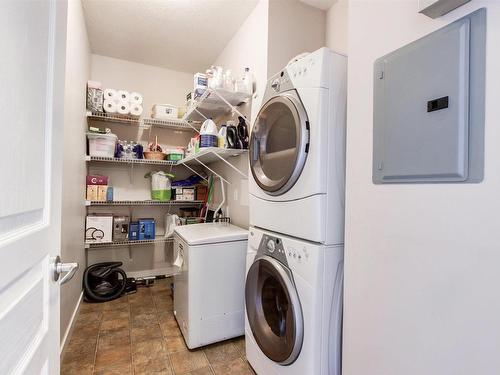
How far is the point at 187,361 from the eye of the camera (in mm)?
1685

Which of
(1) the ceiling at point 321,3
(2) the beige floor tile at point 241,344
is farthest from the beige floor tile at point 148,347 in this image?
(1) the ceiling at point 321,3

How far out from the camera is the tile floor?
1618mm

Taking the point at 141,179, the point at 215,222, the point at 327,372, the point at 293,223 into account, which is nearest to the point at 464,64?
the point at 293,223

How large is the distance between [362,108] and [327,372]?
112cm

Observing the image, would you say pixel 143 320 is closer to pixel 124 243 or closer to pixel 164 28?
pixel 124 243

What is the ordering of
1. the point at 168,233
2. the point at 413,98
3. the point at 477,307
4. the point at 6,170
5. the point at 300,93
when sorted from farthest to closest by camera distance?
the point at 168,233, the point at 300,93, the point at 413,98, the point at 477,307, the point at 6,170

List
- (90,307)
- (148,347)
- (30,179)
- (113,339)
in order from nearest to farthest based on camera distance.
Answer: (30,179) < (148,347) < (113,339) < (90,307)

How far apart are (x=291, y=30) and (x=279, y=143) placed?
3.78 feet

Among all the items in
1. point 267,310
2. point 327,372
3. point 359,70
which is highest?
point 359,70

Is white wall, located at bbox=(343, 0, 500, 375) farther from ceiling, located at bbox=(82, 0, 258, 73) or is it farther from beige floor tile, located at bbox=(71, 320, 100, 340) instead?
beige floor tile, located at bbox=(71, 320, 100, 340)

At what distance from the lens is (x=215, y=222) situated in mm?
2547

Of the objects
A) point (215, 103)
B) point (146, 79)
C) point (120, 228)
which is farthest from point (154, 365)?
point (146, 79)

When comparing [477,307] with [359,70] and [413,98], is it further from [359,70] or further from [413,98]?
[359,70]

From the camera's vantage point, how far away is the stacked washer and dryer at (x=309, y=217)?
3.77 feet
